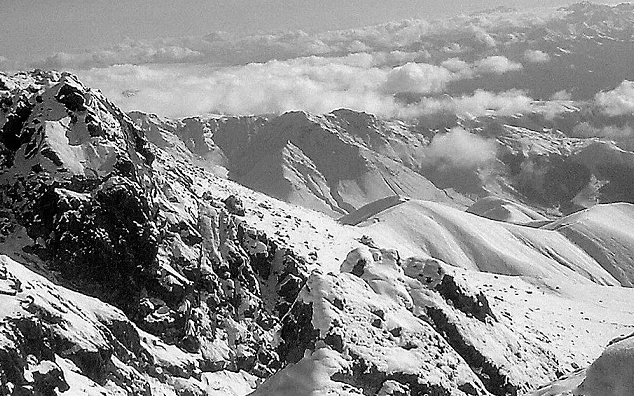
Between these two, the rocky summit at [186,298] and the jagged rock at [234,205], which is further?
the jagged rock at [234,205]

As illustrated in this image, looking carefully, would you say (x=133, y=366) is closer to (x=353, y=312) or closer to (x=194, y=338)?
(x=194, y=338)

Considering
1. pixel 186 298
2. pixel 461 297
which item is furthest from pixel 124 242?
pixel 461 297

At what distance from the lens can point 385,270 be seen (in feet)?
282

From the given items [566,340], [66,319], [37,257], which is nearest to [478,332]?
[566,340]

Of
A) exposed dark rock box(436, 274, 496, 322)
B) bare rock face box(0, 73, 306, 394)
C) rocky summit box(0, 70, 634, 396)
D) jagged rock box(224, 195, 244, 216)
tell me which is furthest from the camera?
jagged rock box(224, 195, 244, 216)

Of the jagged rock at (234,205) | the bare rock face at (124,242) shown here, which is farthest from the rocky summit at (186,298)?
the jagged rock at (234,205)

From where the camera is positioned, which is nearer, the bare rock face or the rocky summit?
the rocky summit

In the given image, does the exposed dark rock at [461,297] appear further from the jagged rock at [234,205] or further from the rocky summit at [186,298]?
the jagged rock at [234,205]

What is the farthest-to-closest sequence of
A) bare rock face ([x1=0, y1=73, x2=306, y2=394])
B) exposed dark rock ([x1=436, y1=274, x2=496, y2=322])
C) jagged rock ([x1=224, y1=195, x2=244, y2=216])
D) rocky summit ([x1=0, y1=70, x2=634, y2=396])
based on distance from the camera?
1. jagged rock ([x1=224, y1=195, x2=244, y2=216])
2. exposed dark rock ([x1=436, y1=274, x2=496, y2=322])
3. bare rock face ([x1=0, y1=73, x2=306, y2=394])
4. rocky summit ([x1=0, y1=70, x2=634, y2=396])

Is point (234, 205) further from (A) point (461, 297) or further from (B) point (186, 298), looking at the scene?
(A) point (461, 297)

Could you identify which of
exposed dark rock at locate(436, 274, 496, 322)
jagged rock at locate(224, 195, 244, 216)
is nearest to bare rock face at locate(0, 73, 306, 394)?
jagged rock at locate(224, 195, 244, 216)

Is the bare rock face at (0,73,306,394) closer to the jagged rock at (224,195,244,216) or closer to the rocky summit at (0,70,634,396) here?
the rocky summit at (0,70,634,396)

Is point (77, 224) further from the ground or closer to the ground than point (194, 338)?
further from the ground

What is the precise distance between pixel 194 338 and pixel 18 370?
30972 millimetres
